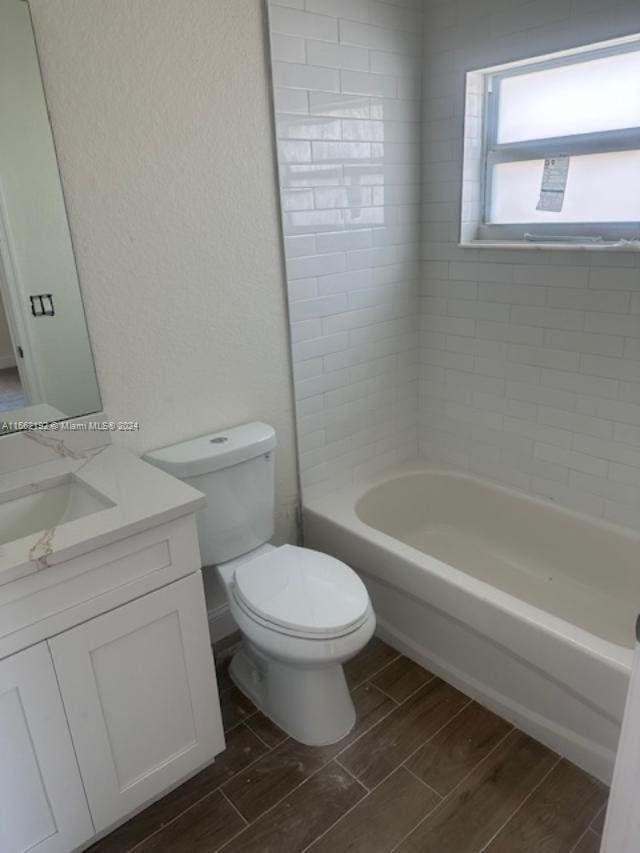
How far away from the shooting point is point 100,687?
1.39 m

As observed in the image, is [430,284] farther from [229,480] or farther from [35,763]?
[35,763]

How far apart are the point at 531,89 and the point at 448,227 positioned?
21.4 inches

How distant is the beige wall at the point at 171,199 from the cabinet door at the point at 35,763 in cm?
75

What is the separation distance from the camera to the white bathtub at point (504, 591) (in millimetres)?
1637

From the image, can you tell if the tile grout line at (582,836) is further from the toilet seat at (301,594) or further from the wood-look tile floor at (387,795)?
the toilet seat at (301,594)

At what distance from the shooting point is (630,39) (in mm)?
1805

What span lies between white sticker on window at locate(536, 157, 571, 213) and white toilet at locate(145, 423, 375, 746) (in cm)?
132

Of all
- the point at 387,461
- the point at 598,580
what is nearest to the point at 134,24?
the point at 387,461

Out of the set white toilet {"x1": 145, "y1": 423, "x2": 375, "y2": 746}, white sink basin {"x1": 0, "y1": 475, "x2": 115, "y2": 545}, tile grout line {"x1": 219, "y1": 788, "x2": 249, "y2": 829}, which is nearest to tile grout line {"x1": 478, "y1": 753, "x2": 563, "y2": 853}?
white toilet {"x1": 145, "y1": 423, "x2": 375, "y2": 746}

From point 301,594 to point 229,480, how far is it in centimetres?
42

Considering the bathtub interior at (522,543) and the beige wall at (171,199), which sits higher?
the beige wall at (171,199)

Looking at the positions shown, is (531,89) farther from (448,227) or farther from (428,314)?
(428,314)


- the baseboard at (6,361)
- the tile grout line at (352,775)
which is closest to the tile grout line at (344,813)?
the tile grout line at (352,775)

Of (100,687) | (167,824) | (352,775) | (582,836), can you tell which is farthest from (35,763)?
(582,836)
